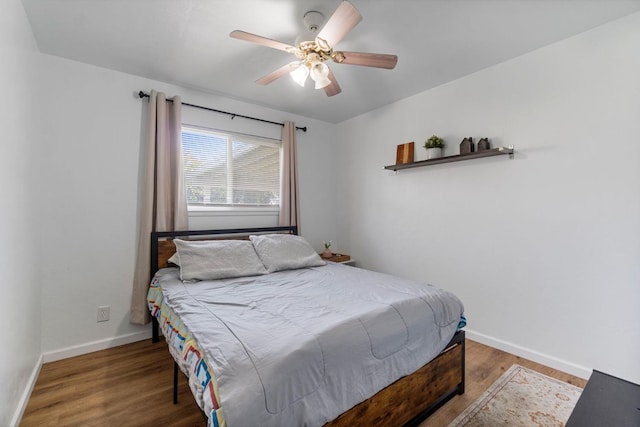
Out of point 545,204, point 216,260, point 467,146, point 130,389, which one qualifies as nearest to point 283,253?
point 216,260

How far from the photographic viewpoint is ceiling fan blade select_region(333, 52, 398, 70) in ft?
6.26

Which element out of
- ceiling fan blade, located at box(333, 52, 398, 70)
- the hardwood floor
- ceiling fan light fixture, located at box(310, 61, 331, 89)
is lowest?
the hardwood floor

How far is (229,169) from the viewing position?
3.35m

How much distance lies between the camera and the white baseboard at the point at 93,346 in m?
2.36

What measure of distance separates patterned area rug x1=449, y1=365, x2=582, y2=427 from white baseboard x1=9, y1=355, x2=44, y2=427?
2.44 metres

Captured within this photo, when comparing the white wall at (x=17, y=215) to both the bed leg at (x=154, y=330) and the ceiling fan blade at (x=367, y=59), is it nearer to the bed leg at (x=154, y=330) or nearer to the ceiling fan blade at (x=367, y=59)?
the bed leg at (x=154, y=330)

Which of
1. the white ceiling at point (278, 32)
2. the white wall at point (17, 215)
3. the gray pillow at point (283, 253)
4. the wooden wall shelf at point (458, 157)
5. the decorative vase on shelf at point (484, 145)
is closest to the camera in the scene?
the white wall at point (17, 215)

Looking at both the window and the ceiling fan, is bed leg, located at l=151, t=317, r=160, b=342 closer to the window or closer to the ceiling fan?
the window

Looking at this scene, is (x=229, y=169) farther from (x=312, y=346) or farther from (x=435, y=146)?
(x=312, y=346)

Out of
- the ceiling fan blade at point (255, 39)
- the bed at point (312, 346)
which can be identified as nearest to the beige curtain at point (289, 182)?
the bed at point (312, 346)

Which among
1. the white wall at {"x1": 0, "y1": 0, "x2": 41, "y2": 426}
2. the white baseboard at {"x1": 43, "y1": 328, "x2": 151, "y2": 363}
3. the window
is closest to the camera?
the white wall at {"x1": 0, "y1": 0, "x2": 41, "y2": 426}

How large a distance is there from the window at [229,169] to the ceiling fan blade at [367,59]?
1.83 meters

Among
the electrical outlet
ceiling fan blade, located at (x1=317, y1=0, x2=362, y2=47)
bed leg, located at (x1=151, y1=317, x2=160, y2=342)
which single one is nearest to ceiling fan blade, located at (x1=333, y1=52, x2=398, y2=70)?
ceiling fan blade, located at (x1=317, y1=0, x2=362, y2=47)

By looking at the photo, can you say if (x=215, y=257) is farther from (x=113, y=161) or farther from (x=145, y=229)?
(x=113, y=161)
